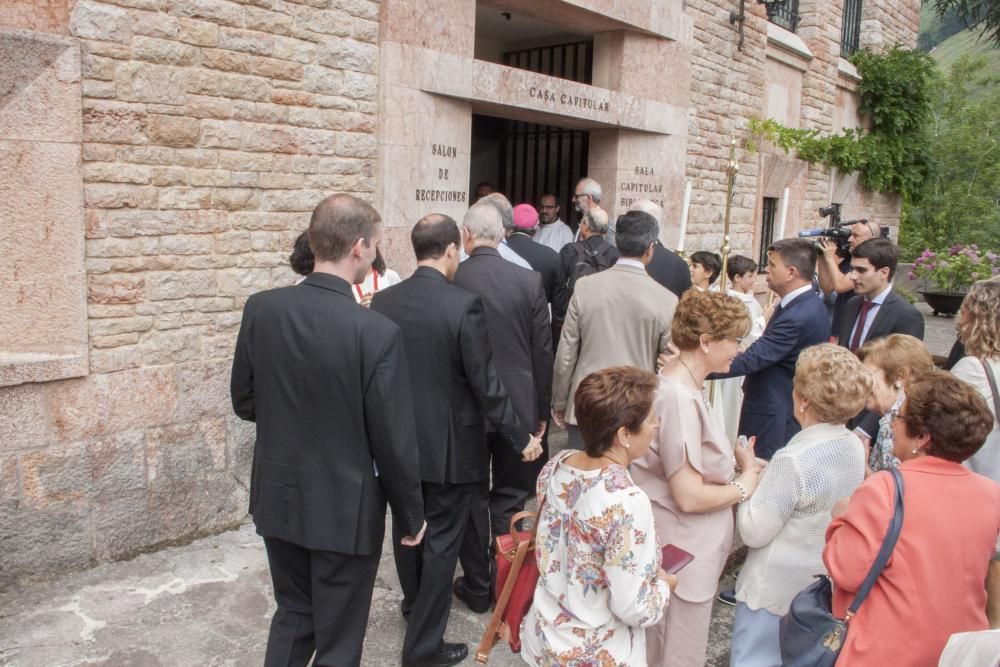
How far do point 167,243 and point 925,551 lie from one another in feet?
13.4

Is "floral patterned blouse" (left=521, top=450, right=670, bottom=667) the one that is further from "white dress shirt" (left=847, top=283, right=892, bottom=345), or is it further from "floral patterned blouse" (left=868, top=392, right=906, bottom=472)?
"white dress shirt" (left=847, top=283, right=892, bottom=345)

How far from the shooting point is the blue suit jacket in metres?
4.35

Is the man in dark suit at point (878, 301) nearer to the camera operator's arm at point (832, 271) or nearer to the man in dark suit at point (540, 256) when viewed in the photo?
the camera operator's arm at point (832, 271)

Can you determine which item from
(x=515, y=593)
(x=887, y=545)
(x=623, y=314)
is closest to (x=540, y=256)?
(x=623, y=314)

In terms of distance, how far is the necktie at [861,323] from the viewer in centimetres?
476

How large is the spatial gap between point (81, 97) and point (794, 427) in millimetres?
4265

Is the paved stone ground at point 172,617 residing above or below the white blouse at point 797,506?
below

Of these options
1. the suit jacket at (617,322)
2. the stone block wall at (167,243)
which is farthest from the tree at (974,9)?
the stone block wall at (167,243)

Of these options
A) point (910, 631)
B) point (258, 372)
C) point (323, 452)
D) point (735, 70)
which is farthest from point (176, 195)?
point (735, 70)

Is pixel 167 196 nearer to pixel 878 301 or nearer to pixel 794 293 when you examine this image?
pixel 794 293

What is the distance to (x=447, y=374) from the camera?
3.42 metres

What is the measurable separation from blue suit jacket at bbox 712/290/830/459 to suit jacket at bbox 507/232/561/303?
1541mm

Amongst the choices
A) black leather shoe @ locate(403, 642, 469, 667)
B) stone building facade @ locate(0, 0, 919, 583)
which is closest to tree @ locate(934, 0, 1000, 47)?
stone building facade @ locate(0, 0, 919, 583)

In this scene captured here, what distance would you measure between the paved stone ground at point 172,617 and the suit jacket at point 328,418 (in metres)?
1.18
